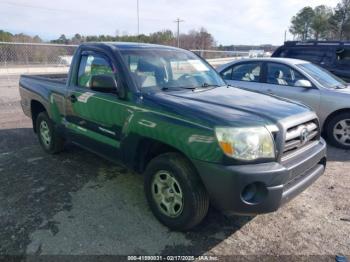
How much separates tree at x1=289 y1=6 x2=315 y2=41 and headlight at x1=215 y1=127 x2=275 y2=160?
5632cm

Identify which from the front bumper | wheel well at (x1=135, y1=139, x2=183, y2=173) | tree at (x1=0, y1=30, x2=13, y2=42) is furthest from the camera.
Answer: tree at (x1=0, y1=30, x2=13, y2=42)

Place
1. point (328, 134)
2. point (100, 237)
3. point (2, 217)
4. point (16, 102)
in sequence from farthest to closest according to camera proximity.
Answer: point (16, 102)
point (328, 134)
point (2, 217)
point (100, 237)

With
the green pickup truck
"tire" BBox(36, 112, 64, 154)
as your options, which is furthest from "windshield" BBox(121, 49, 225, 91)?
"tire" BBox(36, 112, 64, 154)

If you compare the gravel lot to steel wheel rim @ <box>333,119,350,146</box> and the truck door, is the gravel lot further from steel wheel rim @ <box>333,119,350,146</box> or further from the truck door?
steel wheel rim @ <box>333,119,350,146</box>

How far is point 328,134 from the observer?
19.8ft

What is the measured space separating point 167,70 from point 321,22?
5514 cm

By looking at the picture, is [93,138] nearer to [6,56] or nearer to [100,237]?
[100,237]

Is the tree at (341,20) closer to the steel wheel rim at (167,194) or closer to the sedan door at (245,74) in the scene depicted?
the sedan door at (245,74)

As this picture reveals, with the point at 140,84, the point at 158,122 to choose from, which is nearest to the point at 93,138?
the point at 140,84

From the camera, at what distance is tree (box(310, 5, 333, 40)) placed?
51188 mm

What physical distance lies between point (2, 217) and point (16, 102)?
763cm

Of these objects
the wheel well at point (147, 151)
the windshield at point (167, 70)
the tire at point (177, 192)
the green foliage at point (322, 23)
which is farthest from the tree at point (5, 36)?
the green foliage at point (322, 23)

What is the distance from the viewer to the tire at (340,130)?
5887 millimetres

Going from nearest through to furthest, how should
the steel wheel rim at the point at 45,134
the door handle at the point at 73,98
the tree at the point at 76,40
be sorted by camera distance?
the door handle at the point at 73,98, the steel wheel rim at the point at 45,134, the tree at the point at 76,40
